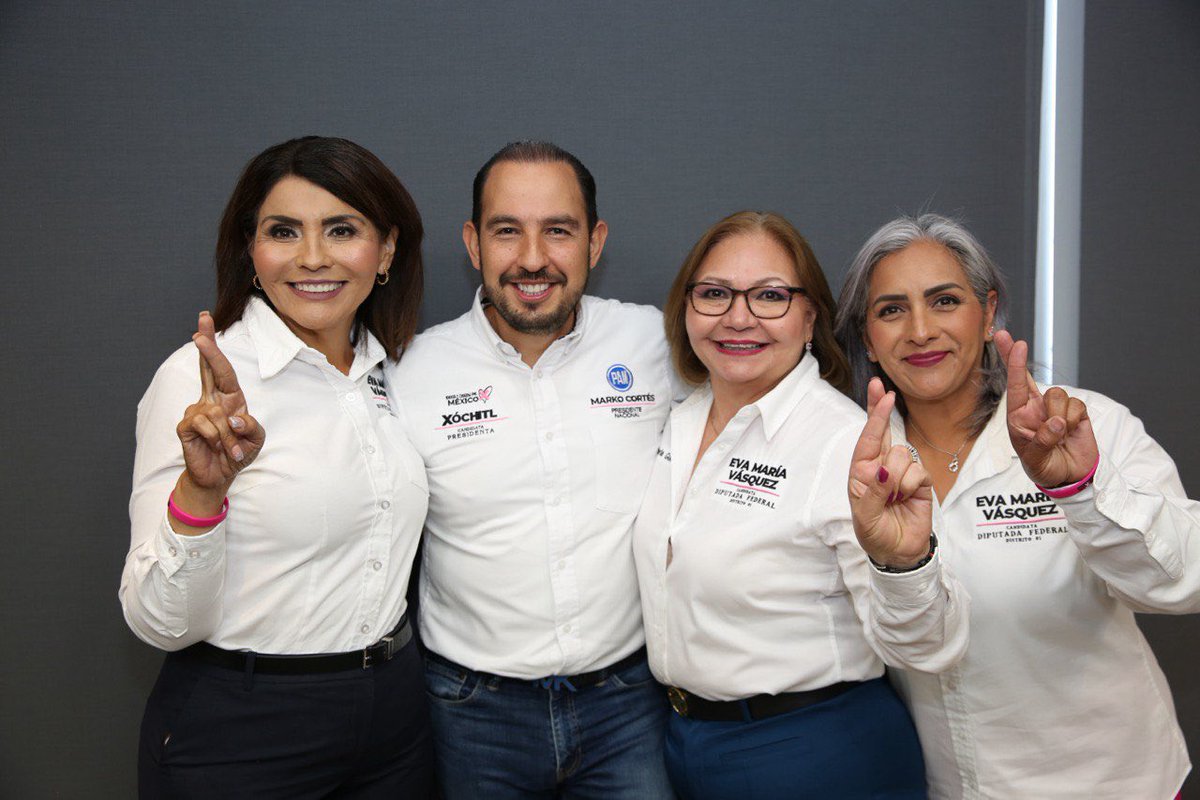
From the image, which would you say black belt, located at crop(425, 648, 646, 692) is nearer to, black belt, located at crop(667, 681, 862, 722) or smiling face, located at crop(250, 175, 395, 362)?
black belt, located at crop(667, 681, 862, 722)

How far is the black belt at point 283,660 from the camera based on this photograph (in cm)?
183

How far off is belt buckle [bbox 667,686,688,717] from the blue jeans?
0.13 m

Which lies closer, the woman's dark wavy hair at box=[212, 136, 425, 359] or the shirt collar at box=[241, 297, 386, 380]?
the shirt collar at box=[241, 297, 386, 380]

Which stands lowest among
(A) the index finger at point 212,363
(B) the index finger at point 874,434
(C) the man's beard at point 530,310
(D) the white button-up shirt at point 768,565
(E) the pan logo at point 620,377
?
(D) the white button-up shirt at point 768,565

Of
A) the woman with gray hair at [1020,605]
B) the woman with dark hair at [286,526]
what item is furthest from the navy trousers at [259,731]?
the woman with gray hair at [1020,605]

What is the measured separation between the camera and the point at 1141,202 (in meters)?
2.74

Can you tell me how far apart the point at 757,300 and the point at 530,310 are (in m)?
0.56

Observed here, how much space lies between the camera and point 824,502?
1843mm

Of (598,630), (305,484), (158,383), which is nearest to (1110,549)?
(598,630)

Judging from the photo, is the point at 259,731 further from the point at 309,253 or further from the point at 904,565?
the point at 904,565

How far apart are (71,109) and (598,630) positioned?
212cm

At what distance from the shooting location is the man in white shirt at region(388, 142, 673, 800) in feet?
6.88

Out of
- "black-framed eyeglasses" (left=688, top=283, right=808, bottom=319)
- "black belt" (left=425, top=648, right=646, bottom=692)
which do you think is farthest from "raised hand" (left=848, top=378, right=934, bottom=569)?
"black belt" (left=425, top=648, right=646, bottom=692)

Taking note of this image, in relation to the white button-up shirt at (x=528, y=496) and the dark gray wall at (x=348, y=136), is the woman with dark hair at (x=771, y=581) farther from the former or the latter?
the dark gray wall at (x=348, y=136)
